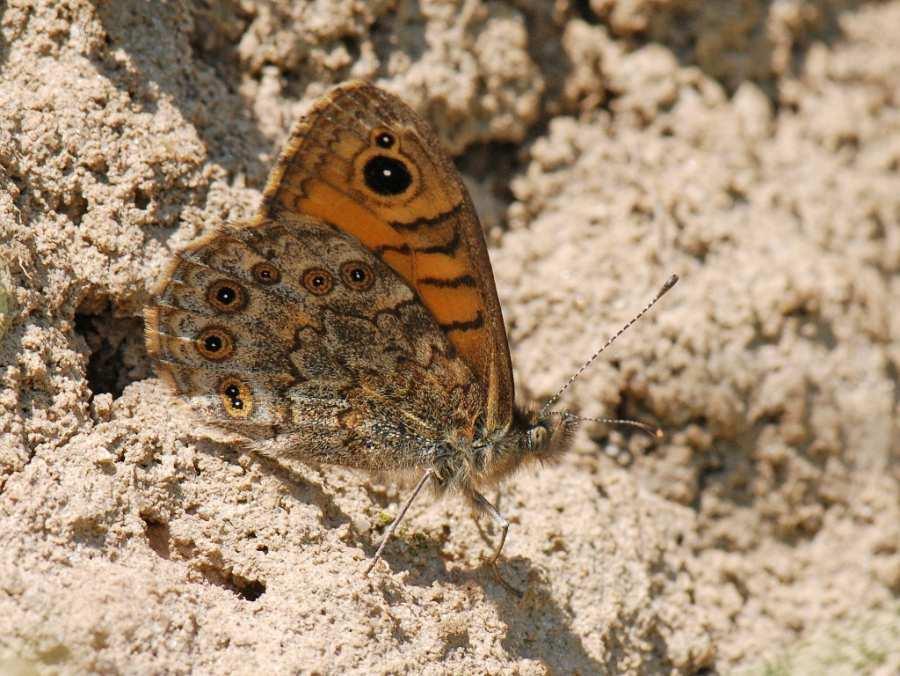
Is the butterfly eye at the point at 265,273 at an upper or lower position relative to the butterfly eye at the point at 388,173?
lower

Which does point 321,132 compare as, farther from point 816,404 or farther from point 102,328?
point 816,404

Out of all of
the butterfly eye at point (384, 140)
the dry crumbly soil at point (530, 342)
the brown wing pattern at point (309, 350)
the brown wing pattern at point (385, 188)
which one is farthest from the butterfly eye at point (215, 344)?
the butterfly eye at point (384, 140)

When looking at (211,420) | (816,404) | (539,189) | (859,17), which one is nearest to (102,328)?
(211,420)

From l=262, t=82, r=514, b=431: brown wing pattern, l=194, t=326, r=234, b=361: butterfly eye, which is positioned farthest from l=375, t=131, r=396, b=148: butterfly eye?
l=194, t=326, r=234, b=361: butterfly eye

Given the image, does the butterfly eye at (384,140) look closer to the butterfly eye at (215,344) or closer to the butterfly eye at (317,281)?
the butterfly eye at (317,281)

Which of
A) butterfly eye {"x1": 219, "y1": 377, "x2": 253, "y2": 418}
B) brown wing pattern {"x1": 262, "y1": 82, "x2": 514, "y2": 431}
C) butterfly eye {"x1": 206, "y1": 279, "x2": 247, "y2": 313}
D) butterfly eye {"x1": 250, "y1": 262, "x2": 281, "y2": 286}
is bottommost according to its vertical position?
butterfly eye {"x1": 219, "y1": 377, "x2": 253, "y2": 418}

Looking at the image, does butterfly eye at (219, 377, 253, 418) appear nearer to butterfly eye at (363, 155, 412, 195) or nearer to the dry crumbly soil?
the dry crumbly soil

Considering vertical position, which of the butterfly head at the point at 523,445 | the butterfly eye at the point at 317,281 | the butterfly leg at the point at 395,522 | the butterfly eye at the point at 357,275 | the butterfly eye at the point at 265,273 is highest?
the butterfly eye at the point at 357,275
